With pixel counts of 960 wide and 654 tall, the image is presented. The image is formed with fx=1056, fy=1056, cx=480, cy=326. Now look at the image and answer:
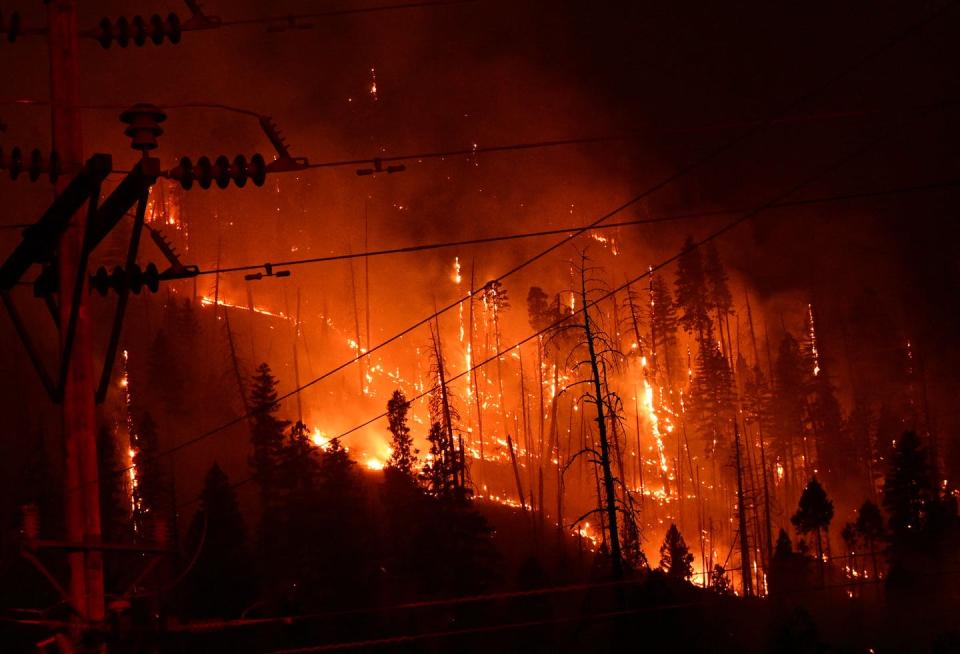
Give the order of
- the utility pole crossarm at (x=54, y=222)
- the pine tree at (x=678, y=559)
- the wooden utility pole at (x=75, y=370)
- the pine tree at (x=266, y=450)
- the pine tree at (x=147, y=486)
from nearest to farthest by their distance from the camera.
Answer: the utility pole crossarm at (x=54, y=222) < the wooden utility pole at (x=75, y=370) < the pine tree at (x=678, y=559) < the pine tree at (x=266, y=450) < the pine tree at (x=147, y=486)

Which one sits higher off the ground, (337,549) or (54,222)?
(54,222)

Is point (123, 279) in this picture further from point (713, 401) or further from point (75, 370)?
point (713, 401)

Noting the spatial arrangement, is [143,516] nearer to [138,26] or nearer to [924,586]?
[924,586]

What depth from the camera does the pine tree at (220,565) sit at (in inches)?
2335

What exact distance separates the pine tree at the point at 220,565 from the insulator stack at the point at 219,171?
4776cm

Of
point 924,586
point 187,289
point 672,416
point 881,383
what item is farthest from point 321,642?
point 187,289

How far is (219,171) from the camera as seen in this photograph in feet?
40.2

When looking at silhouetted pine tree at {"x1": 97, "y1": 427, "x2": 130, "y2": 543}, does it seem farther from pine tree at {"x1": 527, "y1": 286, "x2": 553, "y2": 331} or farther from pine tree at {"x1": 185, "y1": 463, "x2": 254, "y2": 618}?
pine tree at {"x1": 527, "y1": 286, "x2": 553, "y2": 331}

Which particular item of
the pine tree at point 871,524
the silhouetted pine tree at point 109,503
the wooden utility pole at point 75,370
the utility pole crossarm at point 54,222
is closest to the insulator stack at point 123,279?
the wooden utility pole at point 75,370

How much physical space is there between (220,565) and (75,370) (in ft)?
170

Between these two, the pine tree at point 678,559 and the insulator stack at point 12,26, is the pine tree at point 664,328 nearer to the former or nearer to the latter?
the pine tree at point 678,559

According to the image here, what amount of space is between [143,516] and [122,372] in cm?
4172

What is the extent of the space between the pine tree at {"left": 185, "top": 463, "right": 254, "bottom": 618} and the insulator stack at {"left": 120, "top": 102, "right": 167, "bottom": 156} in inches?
1914

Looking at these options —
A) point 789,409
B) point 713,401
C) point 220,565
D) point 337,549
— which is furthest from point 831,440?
point 220,565
